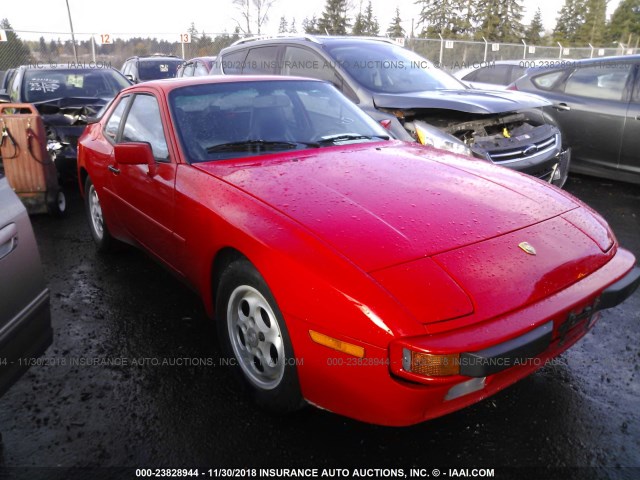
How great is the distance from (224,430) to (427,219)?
1290 millimetres

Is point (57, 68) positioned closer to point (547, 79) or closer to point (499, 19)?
point (547, 79)

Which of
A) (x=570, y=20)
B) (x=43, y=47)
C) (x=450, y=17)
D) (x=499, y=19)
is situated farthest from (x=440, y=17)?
(x=43, y=47)

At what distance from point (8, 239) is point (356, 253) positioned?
4.52 feet

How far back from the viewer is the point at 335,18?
4644cm

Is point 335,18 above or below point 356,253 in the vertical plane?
above

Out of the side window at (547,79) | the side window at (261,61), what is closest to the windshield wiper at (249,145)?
the side window at (261,61)

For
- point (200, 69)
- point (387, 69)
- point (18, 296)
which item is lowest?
point (18, 296)

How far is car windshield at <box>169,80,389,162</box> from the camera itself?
294cm

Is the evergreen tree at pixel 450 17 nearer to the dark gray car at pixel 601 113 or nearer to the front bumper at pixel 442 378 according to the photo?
the dark gray car at pixel 601 113

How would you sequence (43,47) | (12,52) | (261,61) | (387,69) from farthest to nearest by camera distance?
(43,47) < (12,52) < (261,61) < (387,69)

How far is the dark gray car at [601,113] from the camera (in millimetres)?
5734

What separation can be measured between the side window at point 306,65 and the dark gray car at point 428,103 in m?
0.01

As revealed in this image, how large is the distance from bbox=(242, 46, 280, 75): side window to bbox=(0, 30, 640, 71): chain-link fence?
9.90m

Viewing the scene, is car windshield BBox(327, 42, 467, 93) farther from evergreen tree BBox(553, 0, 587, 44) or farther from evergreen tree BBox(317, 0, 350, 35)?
evergreen tree BBox(553, 0, 587, 44)
